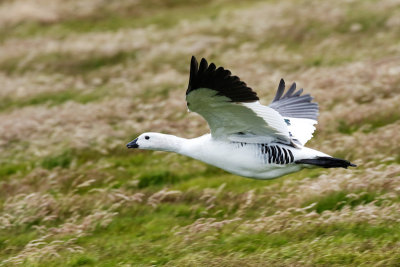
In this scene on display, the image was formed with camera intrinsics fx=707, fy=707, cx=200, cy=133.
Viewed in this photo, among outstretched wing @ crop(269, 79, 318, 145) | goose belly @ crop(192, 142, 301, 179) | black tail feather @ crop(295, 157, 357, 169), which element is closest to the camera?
black tail feather @ crop(295, 157, 357, 169)

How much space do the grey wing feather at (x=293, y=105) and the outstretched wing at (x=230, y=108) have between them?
128cm

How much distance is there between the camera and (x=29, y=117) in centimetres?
1442

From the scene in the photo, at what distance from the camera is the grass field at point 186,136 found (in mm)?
8203

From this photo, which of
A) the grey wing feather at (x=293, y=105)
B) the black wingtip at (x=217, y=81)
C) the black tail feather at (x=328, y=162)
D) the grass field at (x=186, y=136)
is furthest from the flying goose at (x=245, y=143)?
the grey wing feather at (x=293, y=105)

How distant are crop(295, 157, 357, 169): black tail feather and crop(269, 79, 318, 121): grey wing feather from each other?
5.89 ft

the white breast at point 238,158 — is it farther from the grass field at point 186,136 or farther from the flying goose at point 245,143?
the grass field at point 186,136

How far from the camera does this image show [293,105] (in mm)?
10195

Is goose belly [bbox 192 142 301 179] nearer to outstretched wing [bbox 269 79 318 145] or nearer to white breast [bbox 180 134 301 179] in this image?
white breast [bbox 180 134 301 179]

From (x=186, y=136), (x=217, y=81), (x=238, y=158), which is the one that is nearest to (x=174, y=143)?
(x=238, y=158)

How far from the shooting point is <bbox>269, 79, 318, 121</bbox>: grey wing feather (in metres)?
10.0

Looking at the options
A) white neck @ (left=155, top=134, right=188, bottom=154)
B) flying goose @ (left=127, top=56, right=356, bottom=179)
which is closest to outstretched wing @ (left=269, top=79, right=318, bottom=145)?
flying goose @ (left=127, top=56, right=356, bottom=179)

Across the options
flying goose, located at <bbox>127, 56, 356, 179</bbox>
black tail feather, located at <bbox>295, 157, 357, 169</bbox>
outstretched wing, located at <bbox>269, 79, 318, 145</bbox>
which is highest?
outstretched wing, located at <bbox>269, 79, 318, 145</bbox>

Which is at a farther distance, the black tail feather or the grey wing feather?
the grey wing feather

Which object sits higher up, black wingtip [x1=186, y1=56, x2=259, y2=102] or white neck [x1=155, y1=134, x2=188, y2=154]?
black wingtip [x1=186, y1=56, x2=259, y2=102]
